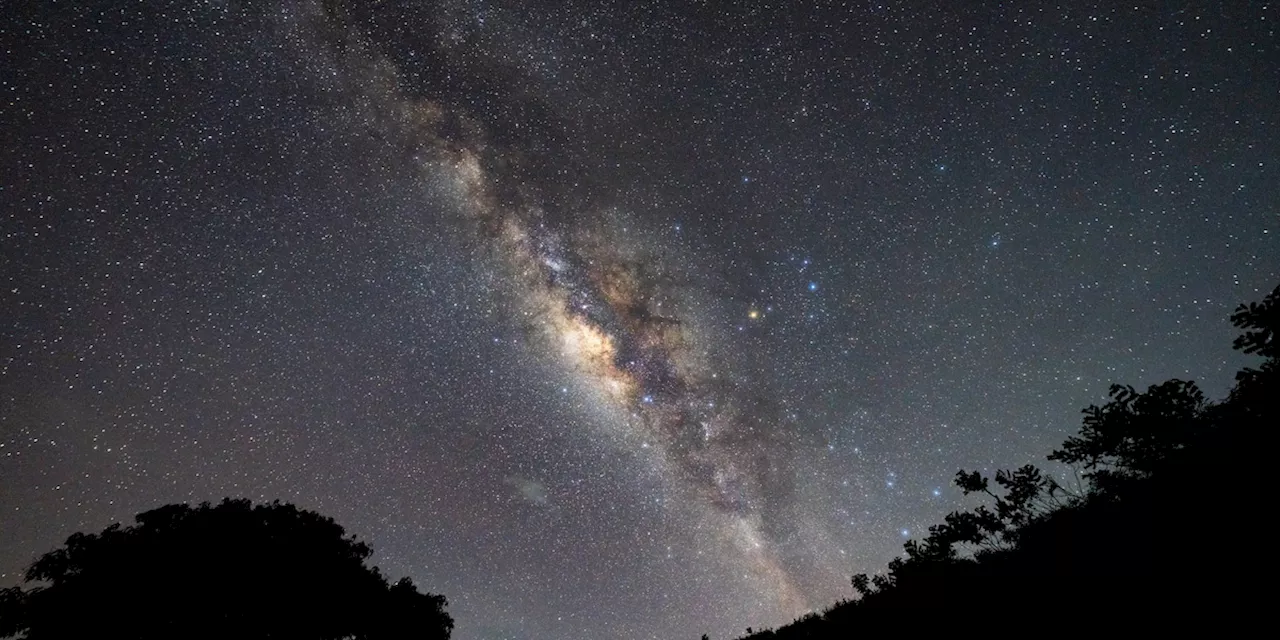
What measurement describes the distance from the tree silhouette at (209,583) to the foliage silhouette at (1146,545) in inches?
749

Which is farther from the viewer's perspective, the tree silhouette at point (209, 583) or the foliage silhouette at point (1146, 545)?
the tree silhouette at point (209, 583)

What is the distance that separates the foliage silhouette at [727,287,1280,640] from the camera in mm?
6594

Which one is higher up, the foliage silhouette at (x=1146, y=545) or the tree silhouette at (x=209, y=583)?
the tree silhouette at (x=209, y=583)

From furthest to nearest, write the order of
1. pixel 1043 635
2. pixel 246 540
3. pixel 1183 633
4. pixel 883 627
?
pixel 246 540
pixel 883 627
pixel 1043 635
pixel 1183 633

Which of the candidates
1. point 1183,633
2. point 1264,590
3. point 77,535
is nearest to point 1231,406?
point 1264,590

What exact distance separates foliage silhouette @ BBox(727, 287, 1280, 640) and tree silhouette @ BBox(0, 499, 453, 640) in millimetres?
19025

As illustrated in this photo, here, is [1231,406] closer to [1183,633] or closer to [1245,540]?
[1245,540]

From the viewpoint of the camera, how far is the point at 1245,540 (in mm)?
7148

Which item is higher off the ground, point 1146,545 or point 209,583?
point 209,583

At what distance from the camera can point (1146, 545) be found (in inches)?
347

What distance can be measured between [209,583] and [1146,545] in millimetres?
28321

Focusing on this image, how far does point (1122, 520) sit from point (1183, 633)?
7.22 metres

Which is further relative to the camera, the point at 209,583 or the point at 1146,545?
the point at 209,583

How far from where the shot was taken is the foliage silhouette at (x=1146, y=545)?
659 centimetres
